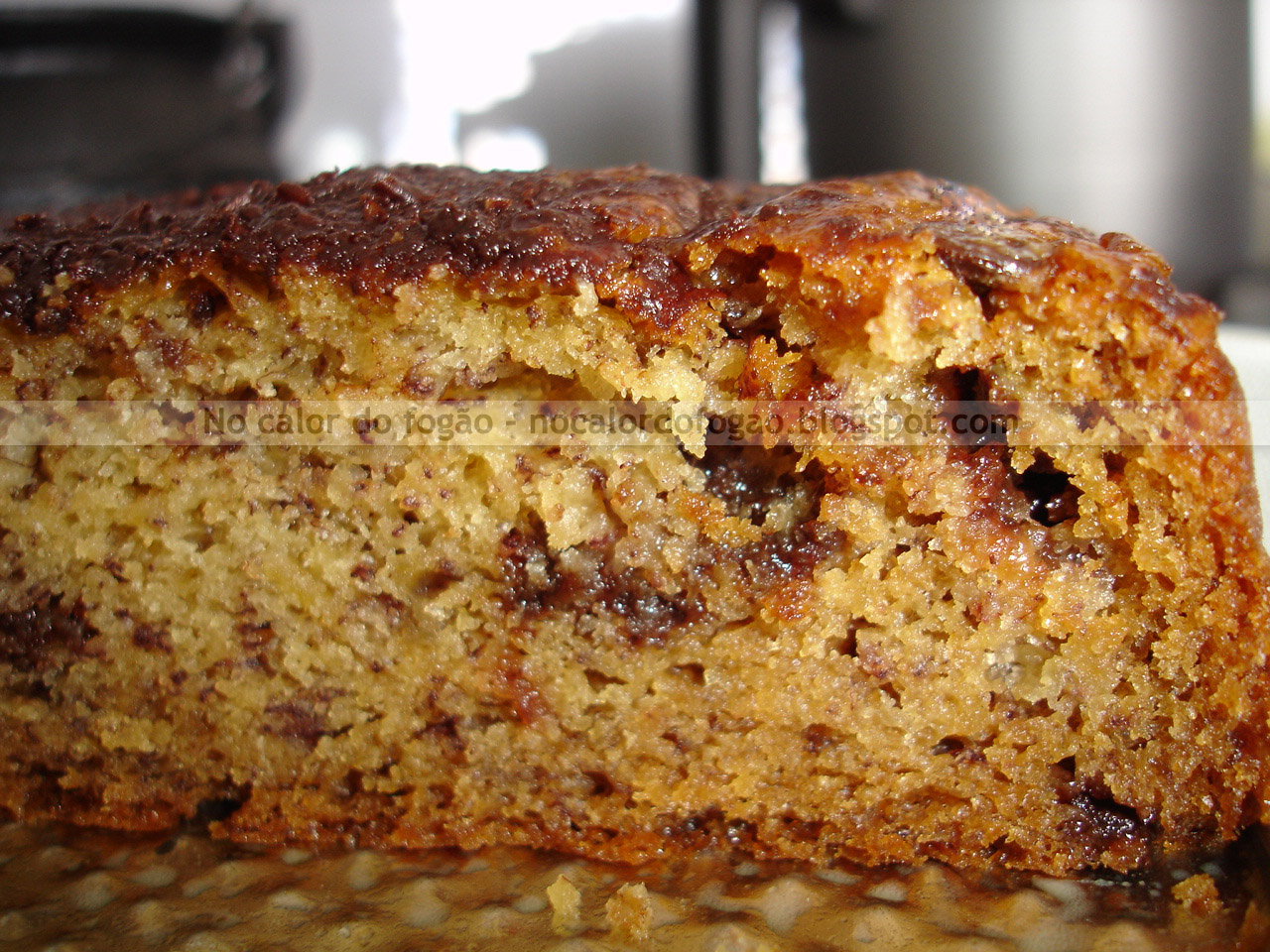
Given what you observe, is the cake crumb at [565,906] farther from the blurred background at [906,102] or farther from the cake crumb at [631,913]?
the blurred background at [906,102]

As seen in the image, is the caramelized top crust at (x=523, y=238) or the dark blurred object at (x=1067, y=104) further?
the dark blurred object at (x=1067, y=104)

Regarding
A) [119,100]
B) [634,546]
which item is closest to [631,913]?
[634,546]

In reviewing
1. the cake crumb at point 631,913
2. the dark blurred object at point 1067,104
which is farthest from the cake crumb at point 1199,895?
the dark blurred object at point 1067,104

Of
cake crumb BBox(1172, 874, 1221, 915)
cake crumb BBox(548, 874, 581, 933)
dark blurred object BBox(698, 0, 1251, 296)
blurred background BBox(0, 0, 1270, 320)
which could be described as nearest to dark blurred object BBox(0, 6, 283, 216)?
blurred background BBox(0, 0, 1270, 320)

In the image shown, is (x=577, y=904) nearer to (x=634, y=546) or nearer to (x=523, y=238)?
(x=634, y=546)

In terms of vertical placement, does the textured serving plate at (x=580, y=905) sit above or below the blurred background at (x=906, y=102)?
below

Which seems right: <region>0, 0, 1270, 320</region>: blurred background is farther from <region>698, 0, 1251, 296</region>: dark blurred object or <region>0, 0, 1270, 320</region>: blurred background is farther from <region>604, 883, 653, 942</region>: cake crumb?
<region>604, 883, 653, 942</region>: cake crumb

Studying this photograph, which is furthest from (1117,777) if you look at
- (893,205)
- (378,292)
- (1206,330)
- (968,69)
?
(968,69)
